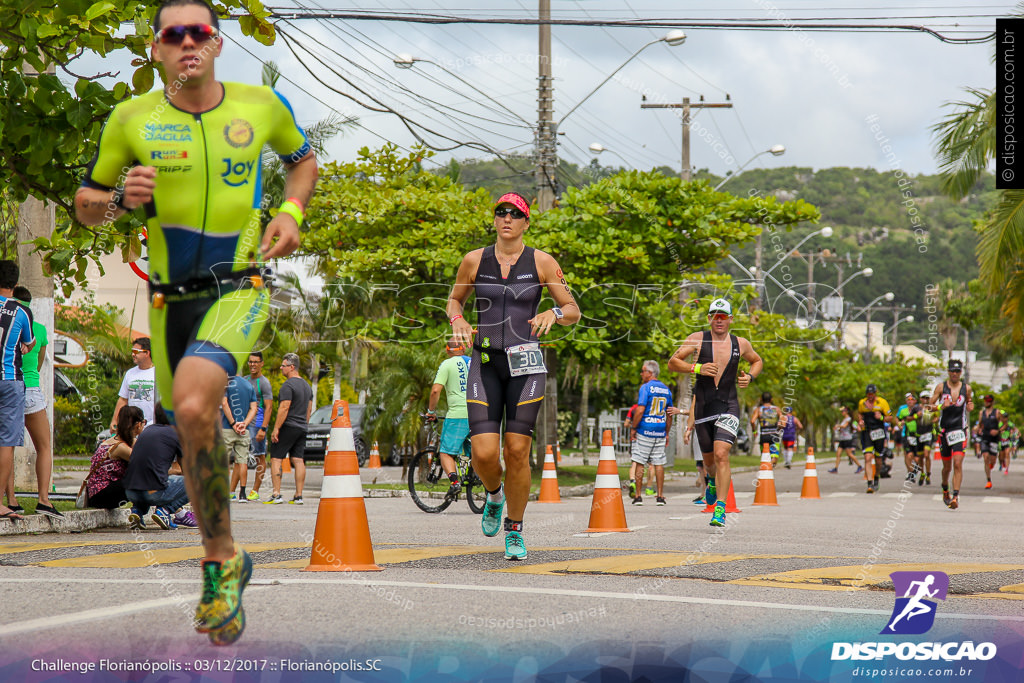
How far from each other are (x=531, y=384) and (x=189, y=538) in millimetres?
3390

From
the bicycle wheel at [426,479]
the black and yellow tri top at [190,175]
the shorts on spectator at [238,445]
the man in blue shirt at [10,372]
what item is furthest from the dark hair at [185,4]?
the shorts on spectator at [238,445]

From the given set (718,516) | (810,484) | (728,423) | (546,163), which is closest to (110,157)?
(718,516)

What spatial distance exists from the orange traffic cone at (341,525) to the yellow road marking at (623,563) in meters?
0.84

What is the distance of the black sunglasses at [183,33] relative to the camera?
384 centimetres

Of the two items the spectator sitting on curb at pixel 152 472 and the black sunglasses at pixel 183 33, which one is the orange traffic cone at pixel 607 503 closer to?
the spectator sitting on curb at pixel 152 472

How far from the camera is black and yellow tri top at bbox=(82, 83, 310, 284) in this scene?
392 cm

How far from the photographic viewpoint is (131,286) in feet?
148

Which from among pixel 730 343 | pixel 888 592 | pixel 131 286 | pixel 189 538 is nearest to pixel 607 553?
pixel 888 592

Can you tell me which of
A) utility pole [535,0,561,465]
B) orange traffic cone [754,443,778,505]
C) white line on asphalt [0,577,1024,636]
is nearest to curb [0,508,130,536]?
white line on asphalt [0,577,1024,636]

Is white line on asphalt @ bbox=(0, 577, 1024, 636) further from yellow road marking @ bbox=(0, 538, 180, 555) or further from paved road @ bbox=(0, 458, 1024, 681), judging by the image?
yellow road marking @ bbox=(0, 538, 180, 555)

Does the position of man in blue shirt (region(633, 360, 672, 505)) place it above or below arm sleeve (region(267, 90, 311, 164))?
below

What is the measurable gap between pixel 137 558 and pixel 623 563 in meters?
2.92

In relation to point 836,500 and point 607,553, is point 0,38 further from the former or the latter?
point 836,500

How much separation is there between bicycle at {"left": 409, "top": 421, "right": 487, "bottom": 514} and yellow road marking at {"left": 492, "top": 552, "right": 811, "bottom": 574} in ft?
18.7
